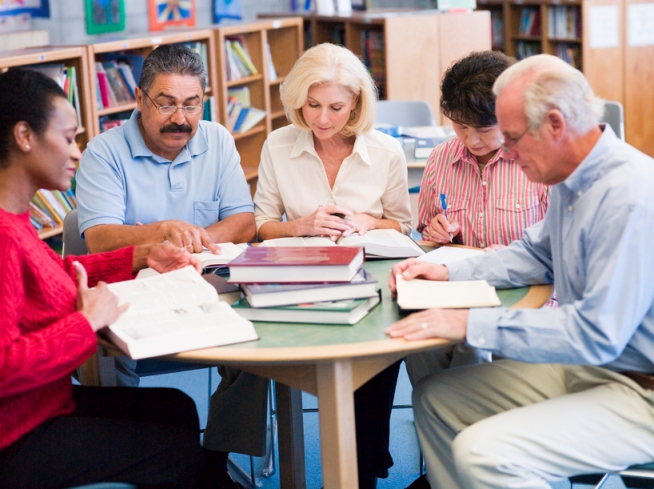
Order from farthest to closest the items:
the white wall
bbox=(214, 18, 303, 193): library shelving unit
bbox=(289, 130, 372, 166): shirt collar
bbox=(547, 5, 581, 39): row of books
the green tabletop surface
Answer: bbox=(547, 5, 581, 39): row of books, bbox=(214, 18, 303, 193): library shelving unit, the white wall, bbox=(289, 130, 372, 166): shirt collar, the green tabletop surface

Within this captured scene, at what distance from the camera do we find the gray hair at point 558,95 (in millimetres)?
1603

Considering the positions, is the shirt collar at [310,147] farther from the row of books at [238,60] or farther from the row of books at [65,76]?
the row of books at [238,60]

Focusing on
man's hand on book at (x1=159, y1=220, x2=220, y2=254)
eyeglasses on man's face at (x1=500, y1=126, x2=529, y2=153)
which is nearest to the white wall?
man's hand on book at (x1=159, y1=220, x2=220, y2=254)

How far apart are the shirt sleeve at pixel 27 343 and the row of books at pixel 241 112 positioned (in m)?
3.99

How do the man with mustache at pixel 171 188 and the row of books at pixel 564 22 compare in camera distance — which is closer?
the man with mustache at pixel 171 188

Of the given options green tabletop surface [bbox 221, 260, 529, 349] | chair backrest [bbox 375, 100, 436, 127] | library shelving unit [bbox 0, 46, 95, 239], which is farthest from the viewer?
chair backrest [bbox 375, 100, 436, 127]

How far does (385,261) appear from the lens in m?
2.12

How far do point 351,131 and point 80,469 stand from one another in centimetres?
141

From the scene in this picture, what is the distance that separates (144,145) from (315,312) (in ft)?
3.58

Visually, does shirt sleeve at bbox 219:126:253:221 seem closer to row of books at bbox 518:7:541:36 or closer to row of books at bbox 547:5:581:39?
row of books at bbox 547:5:581:39

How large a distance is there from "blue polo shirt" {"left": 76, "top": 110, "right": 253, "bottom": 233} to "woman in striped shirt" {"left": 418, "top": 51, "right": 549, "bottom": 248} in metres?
0.69

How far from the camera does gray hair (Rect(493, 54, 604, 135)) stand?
1603mm

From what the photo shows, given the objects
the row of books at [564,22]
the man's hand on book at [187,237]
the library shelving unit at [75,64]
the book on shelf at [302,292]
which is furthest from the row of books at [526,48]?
the book on shelf at [302,292]

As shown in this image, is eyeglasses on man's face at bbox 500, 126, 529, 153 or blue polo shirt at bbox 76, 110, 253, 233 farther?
blue polo shirt at bbox 76, 110, 253, 233
